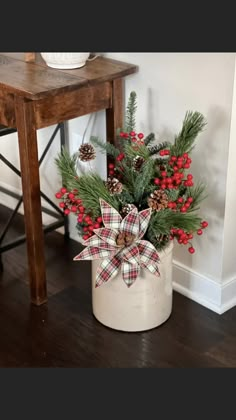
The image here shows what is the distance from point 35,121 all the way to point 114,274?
0.54m

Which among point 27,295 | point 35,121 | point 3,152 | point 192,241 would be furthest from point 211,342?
point 3,152

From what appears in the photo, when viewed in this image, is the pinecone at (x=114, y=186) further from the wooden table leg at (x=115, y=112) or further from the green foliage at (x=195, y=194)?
the wooden table leg at (x=115, y=112)

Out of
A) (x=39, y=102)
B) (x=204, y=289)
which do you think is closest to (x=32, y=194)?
(x=39, y=102)

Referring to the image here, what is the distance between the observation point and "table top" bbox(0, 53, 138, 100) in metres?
2.20

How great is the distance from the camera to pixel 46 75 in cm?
234

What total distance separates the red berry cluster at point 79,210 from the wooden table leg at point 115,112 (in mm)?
369

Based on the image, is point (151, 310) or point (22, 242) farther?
point (22, 242)

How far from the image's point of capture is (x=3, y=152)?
312cm

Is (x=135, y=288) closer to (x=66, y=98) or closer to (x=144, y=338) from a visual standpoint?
(x=144, y=338)

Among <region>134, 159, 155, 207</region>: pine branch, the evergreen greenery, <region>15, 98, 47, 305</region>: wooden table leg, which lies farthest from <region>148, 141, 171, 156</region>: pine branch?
<region>15, 98, 47, 305</region>: wooden table leg

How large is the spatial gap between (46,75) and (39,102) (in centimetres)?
17

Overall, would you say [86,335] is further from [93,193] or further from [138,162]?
[138,162]

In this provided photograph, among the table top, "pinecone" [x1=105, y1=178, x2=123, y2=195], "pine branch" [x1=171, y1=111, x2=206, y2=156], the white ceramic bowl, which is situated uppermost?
the white ceramic bowl

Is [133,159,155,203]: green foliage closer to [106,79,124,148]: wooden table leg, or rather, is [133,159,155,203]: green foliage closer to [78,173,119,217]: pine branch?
[78,173,119,217]: pine branch
